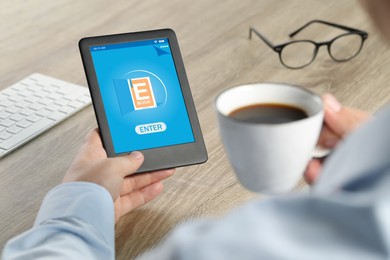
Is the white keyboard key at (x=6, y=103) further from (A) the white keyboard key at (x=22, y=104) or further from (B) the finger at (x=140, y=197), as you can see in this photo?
(B) the finger at (x=140, y=197)

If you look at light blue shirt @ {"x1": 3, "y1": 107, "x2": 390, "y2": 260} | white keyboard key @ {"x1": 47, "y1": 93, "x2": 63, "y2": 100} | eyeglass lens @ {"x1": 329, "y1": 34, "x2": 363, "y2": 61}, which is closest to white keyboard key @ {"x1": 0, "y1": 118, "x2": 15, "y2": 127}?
white keyboard key @ {"x1": 47, "y1": 93, "x2": 63, "y2": 100}

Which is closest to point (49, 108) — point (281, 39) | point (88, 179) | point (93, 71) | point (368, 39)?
point (93, 71)

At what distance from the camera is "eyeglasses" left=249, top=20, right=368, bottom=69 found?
1.55 metres

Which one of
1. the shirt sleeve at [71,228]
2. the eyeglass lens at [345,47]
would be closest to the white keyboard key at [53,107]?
the shirt sleeve at [71,228]

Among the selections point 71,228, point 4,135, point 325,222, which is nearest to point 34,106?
point 4,135

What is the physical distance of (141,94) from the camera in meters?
1.17

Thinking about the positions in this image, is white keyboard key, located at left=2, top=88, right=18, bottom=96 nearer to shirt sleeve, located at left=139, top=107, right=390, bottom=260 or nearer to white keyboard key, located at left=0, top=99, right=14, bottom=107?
white keyboard key, located at left=0, top=99, right=14, bottom=107

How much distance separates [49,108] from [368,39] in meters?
0.72

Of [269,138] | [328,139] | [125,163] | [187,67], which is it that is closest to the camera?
[269,138]

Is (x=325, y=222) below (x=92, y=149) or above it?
above

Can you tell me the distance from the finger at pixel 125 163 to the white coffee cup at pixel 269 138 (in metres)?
0.27

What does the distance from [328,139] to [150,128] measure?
0.34 meters

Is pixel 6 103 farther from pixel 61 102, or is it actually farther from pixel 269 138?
pixel 269 138

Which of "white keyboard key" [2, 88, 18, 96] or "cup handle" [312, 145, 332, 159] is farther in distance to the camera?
"white keyboard key" [2, 88, 18, 96]
